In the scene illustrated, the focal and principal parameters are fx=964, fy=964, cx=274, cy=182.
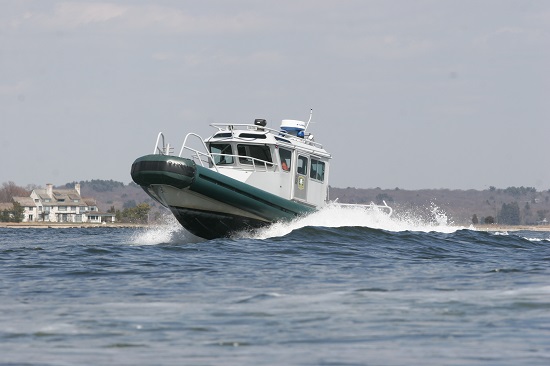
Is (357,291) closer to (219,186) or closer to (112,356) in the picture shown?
(112,356)

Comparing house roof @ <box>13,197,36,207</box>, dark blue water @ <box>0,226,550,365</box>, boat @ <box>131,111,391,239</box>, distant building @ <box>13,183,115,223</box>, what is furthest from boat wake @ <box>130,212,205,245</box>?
house roof @ <box>13,197,36,207</box>

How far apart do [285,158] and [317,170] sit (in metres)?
1.75

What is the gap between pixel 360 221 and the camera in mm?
26312

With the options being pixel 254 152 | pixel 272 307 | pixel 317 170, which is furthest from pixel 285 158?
pixel 272 307

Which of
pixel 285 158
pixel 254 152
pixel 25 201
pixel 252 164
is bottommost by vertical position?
pixel 252 164

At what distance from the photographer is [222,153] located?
930 inches

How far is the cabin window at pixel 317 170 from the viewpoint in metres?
24.6

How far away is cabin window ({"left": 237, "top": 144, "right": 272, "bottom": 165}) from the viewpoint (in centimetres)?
2311

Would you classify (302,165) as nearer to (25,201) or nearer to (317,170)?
(317,170)

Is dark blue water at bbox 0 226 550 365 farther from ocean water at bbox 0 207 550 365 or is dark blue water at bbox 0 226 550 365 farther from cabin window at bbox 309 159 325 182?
cabin window at bbox 309 159 325 182

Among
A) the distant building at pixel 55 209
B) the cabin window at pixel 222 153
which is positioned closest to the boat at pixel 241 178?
the cabin window at pixel 222 153

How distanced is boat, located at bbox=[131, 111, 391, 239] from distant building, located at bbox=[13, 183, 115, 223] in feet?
373

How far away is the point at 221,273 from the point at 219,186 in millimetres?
6999

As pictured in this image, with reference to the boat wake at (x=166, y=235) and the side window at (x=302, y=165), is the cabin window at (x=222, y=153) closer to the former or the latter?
the side window at (x=302, y=165)
